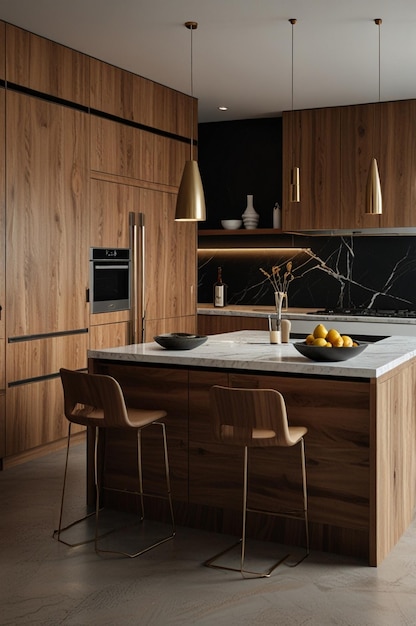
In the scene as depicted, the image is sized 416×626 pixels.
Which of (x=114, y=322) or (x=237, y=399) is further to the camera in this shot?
(x=114, y=322)

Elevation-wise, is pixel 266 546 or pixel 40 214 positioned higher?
pixel 40 214

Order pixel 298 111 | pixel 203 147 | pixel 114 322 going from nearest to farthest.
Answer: pixel 114 322 → pixel 298 111 → pixel 203 147

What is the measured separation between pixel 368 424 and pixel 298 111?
4.20m

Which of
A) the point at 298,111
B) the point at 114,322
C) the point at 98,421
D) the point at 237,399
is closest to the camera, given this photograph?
the point at 237,399

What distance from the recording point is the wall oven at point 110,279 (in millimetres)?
5715

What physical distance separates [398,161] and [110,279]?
2.65 metres

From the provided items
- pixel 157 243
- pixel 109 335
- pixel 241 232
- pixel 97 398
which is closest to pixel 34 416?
pixel 109 335

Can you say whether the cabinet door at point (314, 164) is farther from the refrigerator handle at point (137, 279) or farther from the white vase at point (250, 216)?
the refrigerator handle at point (137, 279)

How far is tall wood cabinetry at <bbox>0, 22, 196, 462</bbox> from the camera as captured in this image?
194 inches

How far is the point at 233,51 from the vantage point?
5328 mm

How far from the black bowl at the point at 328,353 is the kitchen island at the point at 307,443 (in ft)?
0.18

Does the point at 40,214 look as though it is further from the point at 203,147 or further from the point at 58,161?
the point at 203,147

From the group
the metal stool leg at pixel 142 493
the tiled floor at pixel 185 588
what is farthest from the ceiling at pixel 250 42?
the tiled floor at pixel 185 588

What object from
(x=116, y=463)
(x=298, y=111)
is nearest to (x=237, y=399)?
(x=116, y=463)
